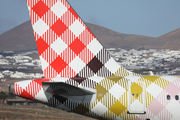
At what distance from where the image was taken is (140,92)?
16.4 metres

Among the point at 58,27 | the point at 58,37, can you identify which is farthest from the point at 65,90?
the point at 58,27

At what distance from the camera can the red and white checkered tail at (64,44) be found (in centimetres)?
1770

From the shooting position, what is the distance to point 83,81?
16875 millimetres

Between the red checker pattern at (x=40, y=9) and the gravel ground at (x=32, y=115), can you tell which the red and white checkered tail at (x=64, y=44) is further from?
the gravel ground at (x=32, y=115)

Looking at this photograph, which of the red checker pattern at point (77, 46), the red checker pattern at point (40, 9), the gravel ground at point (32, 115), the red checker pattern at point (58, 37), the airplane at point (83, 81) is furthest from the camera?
the gravel ground at point (32, 115)

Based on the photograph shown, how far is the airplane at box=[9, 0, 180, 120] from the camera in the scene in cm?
1636

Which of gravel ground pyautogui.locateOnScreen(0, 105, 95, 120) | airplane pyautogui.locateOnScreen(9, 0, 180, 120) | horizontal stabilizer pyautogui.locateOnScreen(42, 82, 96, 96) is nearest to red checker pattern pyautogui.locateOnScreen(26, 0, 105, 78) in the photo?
airplane pyautogui.locateOnScreen(9, 0, 180, 120)

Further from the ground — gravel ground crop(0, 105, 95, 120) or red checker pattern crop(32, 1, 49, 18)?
red checker pattern crop(32, 1, 49, 18)

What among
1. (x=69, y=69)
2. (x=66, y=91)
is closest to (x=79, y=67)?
(x=69, y=69)

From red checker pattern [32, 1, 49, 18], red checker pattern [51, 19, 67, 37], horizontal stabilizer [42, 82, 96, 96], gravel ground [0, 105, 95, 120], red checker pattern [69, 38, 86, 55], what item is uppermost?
red checker pattern [32, 1, 49, 18]

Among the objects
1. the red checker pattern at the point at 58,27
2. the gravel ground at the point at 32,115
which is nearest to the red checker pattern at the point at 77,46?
the red checker pattern at the point at 58,27

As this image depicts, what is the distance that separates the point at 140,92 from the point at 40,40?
6.91 metres

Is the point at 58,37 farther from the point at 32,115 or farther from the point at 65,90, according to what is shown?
the point at 32,115

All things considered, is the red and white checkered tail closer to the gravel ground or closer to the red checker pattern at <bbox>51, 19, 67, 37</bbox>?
the red checker pattern at <bbox>51, 19, 67, 37</bbox>
